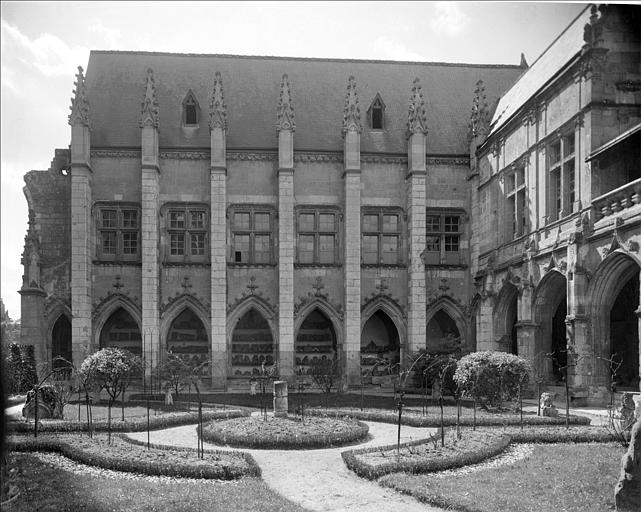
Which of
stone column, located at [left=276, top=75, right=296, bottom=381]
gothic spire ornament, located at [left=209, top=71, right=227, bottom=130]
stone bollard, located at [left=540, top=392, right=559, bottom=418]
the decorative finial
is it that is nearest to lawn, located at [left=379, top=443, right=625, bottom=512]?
stone bollard, located at [left=540, top=392, right=559, bottom=418]

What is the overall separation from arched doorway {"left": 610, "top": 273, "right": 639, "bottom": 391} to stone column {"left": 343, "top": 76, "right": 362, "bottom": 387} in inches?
355

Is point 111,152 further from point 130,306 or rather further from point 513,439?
point 513,439

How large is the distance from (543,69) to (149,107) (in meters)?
14.6

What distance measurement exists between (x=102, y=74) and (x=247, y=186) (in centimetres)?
885

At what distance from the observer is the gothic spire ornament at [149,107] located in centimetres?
2369

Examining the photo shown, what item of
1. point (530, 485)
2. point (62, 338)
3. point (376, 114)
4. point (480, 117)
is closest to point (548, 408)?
point (530, 485)

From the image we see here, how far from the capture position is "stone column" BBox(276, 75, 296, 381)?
23.7 m

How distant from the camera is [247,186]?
25.1m

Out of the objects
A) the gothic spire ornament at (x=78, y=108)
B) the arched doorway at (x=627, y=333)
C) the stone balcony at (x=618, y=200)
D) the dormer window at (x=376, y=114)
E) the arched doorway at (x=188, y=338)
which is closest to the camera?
the stone balcony at (x=618, y=200)

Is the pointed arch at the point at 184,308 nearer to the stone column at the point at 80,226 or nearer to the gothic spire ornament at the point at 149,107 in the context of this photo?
the stone column at the point at 80,226

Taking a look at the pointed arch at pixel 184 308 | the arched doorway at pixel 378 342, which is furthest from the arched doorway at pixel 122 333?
the arched doorway at pixel 378 342

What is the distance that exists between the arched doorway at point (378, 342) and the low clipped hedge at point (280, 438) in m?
12.7

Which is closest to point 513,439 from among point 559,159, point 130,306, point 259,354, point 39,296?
point 559,159

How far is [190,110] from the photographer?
25.8 m
